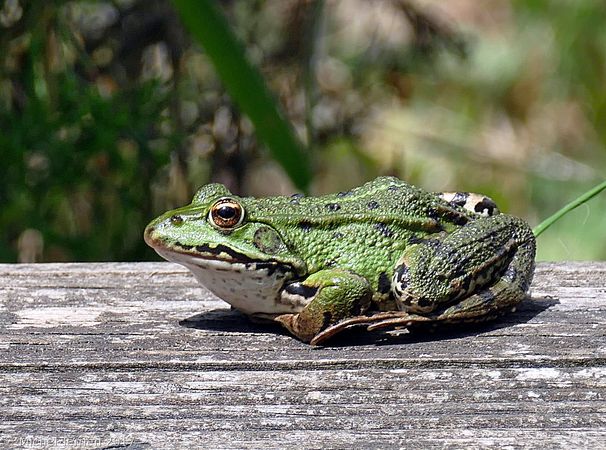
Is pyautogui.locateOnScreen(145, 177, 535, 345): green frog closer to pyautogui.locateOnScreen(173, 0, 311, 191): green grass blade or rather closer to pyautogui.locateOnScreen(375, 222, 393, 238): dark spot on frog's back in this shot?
pyautogui.locateOnScreen(375, 222, 393, 238): dark spot on frog's back

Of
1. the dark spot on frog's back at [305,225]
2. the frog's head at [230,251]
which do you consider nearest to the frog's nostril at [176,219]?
the frog's head at [230,251]

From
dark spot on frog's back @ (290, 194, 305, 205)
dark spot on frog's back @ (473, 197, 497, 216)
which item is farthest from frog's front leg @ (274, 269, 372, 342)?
dark spot on frog's back @ (473, 197, 497, 216)

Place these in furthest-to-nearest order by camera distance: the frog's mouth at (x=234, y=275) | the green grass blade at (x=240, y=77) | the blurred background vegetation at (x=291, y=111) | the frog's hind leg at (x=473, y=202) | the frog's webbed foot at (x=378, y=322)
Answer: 1. the blurred background vegetation at (x=291, y=111)
2. the green grass blade at (x=240, y=77)
3. the frog's hind leg at (x=473, y=202)
4. the frog's mouth at (x=234, y=275)
5. the frog's webbed foot at (x=378, y=322)

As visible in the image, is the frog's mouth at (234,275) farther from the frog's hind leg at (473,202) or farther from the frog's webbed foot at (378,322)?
the frog's hind leg at (473,202)

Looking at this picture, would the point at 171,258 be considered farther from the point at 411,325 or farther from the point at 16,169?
the point at 16,169

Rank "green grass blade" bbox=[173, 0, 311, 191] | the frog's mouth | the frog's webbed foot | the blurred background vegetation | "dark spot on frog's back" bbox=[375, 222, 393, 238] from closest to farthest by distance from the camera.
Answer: the frog's webbed foot < the frog's mouth < "dark spot on frog's back" bbox=[375, 222, 393, 238] < "green grass blade" bbox=[173, 0, 311, 191] < the blurred background vegetation

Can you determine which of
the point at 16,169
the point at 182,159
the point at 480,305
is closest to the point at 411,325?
the point at 480,305

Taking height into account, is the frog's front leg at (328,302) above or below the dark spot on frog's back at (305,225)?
below
